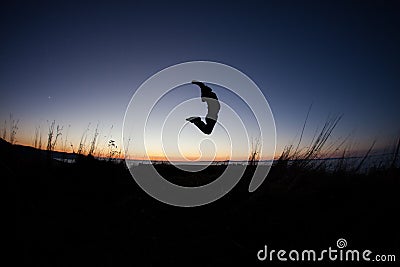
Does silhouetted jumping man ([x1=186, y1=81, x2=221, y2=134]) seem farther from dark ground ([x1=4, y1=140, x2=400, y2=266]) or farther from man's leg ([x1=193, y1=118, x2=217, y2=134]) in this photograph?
dark ground ([x1=4, y1=140, x2=400, y2=266])

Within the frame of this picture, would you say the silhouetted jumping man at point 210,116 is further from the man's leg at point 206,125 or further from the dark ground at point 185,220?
the dark ground at point 185,220

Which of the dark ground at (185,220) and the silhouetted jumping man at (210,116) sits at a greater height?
the silhouetted jumping man at (210,116)

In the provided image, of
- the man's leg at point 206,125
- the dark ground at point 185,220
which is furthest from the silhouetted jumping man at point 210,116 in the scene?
the dark ground at point 185,220

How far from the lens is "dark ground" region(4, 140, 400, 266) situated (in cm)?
203

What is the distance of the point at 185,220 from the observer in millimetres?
2748

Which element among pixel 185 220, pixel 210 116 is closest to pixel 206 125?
pixel 210 116

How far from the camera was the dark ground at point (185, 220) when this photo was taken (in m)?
2.03

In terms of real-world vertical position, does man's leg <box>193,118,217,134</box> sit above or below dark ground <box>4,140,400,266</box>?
above

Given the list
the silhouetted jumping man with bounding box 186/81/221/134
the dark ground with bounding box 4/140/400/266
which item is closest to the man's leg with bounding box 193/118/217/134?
the silhouetted jumping man with bounding box 186/81/221/134

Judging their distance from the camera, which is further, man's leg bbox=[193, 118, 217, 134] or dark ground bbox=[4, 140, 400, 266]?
man's leg bbox=[193, 118, 217, 134]

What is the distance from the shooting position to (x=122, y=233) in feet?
7.68

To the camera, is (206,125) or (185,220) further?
(206,125)

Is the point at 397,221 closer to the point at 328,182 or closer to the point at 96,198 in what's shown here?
the point at 328,182

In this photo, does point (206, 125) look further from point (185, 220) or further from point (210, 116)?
point (185, 220)
